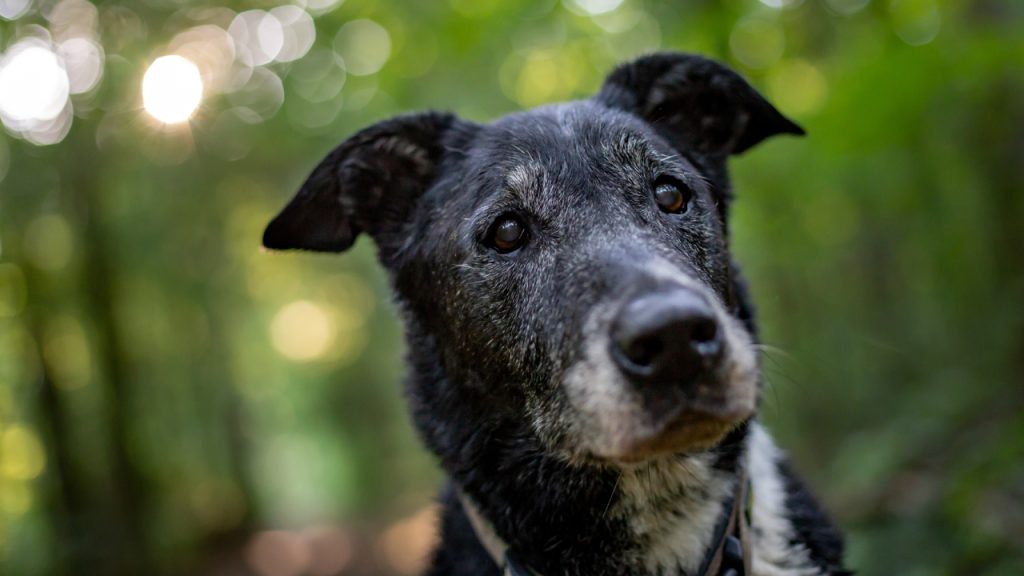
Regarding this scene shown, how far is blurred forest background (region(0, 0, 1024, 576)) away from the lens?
5.67m

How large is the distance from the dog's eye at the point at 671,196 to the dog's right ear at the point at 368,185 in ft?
3.56

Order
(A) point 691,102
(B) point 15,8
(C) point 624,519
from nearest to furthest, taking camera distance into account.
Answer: (C) point 624,519 < (A) point 691,102 < (B) point 15,8

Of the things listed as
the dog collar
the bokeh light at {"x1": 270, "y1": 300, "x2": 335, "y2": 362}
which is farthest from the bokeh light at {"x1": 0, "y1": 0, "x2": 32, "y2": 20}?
the bokeh light at {"x1": 270, "y1": 300, "x2": 335, "y2": 362}

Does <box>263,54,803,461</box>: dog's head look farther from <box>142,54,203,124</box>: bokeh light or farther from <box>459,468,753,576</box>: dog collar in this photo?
<box>142,54,203,124</box>: bokeh light

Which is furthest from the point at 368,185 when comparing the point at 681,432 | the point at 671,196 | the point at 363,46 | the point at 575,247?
the point at 363,46

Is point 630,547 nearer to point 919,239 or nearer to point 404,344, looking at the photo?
point 404,344

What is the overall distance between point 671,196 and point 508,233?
0.68 meters

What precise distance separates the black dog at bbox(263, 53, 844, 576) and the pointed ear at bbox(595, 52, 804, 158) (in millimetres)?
11

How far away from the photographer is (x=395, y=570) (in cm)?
1255

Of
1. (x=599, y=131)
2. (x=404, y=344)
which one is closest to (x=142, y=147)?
(x=404, y=344)

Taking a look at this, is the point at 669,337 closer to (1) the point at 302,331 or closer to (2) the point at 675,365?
(2) the point at 675,365

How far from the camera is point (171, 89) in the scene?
763 cm

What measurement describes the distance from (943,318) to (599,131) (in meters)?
12.3

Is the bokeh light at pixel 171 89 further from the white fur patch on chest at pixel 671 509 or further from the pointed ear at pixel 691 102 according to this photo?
the white fur patch on chest at pixel 671 509
